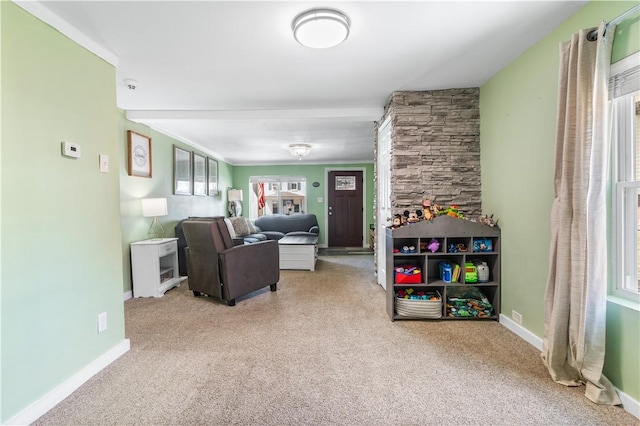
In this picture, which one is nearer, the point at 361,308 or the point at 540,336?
the point at 540,336

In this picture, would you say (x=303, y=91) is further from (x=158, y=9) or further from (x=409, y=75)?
(x=158, y=9)

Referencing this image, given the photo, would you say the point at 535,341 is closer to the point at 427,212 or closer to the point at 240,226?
the point at 427,212

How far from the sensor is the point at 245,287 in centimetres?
309

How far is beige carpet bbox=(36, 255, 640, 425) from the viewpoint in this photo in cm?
140

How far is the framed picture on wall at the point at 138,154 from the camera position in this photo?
3.33 metres

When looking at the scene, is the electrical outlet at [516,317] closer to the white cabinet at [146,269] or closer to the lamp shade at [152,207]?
the white cabinet at [146,269]

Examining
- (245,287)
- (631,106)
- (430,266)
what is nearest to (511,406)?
(430,266)

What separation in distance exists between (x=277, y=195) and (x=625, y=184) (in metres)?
6.65

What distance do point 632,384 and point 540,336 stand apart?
1.98ft

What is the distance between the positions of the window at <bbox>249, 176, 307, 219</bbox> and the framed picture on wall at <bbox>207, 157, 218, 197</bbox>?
134 centimetres

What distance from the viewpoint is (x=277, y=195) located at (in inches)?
294

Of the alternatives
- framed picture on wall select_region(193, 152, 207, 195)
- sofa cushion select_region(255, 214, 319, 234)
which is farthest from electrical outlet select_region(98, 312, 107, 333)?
sofa cushion select_region(255, 214, 319, 234)

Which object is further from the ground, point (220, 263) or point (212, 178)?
point (212, 178)

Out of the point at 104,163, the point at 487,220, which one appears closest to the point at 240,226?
the point at 104,163
